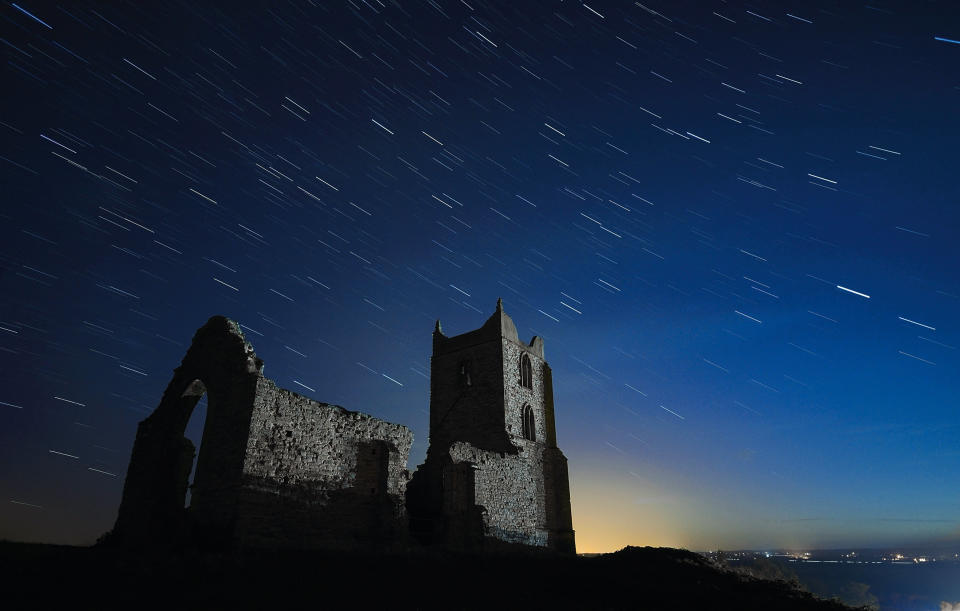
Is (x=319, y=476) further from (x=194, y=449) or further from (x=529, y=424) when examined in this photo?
(x=529, y=424)

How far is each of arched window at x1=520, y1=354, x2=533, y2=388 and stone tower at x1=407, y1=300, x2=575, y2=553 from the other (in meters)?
0.07

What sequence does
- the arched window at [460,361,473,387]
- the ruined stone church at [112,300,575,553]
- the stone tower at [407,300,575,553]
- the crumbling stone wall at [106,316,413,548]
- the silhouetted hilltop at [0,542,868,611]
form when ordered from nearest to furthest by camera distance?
1. the silhouetted hilltop at [0,542,868,611]
2. the crumbling stone wall at [106,316,413,548]
3. the ruined stone church at [112,300,575,553]
4. the stone tower at [407,300,575,553]
5. the arched window at [460,361,473,387]

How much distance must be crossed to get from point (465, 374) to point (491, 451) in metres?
6.35

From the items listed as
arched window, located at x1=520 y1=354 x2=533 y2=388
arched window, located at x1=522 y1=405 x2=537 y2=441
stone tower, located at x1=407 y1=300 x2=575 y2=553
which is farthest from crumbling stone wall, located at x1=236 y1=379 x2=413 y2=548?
arched window, located at x1=520 y1=354 x2=533 y2=388

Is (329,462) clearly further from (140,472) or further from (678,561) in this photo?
(678,561)

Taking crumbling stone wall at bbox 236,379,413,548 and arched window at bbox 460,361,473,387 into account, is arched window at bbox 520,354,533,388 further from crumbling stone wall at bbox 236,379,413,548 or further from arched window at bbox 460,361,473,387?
crumbling stone wall at bbox 236,379,413,548

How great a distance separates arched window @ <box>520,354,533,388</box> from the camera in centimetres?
3525

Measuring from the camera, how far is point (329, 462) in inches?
735

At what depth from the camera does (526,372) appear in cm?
3575

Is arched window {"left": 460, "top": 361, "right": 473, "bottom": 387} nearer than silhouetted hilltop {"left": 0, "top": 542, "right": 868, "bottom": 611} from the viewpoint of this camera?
No

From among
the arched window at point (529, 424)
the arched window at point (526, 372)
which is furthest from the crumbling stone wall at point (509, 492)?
the arched window at point (526, 372)

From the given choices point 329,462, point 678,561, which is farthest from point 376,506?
point 678,561

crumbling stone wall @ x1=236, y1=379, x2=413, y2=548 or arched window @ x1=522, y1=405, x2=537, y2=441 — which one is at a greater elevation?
arched window @ x1=522, y1=405, x2=537, y2=441

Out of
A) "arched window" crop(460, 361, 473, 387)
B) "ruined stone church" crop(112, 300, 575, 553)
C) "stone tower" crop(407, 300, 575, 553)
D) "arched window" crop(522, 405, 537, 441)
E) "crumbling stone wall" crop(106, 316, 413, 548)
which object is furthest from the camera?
"arched window" crop(460, 361, 473, 387)
